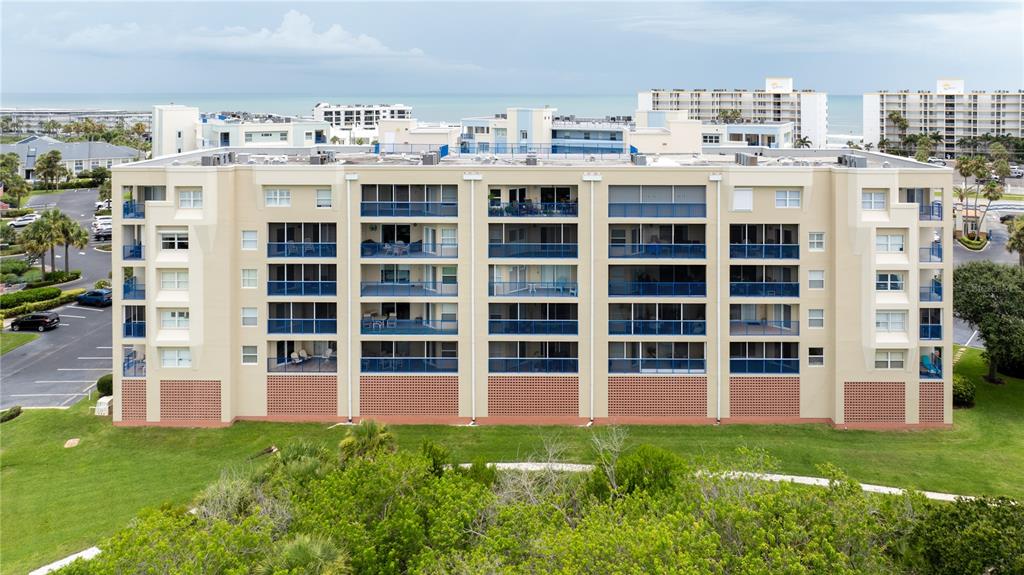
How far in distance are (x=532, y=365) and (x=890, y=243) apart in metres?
19.2

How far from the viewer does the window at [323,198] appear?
46125 mm

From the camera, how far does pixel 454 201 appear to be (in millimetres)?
46219

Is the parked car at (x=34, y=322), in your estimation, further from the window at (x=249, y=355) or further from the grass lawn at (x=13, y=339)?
the window at (x=249, y=355)

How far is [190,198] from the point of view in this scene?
45562mm

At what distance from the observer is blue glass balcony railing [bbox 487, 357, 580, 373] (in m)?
46.5

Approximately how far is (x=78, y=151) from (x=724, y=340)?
144395 mm

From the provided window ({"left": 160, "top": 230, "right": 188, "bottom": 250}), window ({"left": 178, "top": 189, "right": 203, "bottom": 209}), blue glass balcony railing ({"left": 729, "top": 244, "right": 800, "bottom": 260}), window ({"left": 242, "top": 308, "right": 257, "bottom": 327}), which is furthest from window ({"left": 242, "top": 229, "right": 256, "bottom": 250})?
blue glass balcony railing ({"left": 729, "top": 244, "right": 800, "bottom": 260})

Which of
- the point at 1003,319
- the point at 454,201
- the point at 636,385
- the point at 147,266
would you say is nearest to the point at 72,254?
the point at 147,266

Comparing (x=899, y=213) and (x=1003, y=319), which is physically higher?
(x=899, y=213)

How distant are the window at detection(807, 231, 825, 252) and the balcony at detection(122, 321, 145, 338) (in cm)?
3433

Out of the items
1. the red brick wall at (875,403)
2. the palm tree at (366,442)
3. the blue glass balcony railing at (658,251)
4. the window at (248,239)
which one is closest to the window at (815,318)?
the red brick wall at (875,403)

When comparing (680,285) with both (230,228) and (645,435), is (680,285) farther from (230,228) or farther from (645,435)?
(230,228)

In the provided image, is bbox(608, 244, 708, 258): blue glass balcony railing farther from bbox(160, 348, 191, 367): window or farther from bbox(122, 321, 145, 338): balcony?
bbox(122, 321, 145, 338): balcony

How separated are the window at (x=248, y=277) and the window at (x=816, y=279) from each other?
2841 cm
